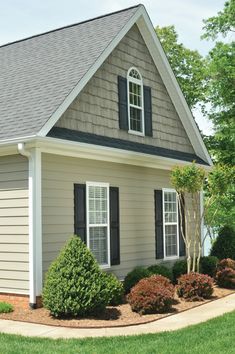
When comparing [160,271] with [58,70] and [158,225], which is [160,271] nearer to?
[158,225]

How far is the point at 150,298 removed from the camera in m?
10.2

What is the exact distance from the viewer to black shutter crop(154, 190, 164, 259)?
1479cm

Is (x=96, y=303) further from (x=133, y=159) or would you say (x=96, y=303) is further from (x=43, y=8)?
(x=43, y=8)

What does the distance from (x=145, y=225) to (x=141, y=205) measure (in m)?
0.57

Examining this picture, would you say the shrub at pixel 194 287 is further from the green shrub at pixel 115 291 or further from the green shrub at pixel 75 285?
the green shrub at pixel 75 285

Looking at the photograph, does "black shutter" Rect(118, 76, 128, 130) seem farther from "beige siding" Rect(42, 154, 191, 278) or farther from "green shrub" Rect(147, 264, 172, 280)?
"green shrub" Rect(147, 264, 172, 280)

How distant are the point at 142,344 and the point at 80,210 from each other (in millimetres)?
4632

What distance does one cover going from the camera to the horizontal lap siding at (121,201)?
435 inches

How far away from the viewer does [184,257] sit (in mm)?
16094

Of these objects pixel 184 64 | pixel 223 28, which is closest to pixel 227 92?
pixel 223 28

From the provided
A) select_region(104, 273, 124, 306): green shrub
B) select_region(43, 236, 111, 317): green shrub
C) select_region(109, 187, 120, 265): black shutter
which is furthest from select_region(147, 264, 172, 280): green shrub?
select_region(43, 236, 111, 317): green shrub

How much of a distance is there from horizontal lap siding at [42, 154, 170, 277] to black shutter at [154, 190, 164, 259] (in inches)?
6.8

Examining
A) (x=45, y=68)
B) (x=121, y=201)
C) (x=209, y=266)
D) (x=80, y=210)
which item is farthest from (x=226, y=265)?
(x=45, y=68)

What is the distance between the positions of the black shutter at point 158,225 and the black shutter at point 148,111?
5.96 ft
